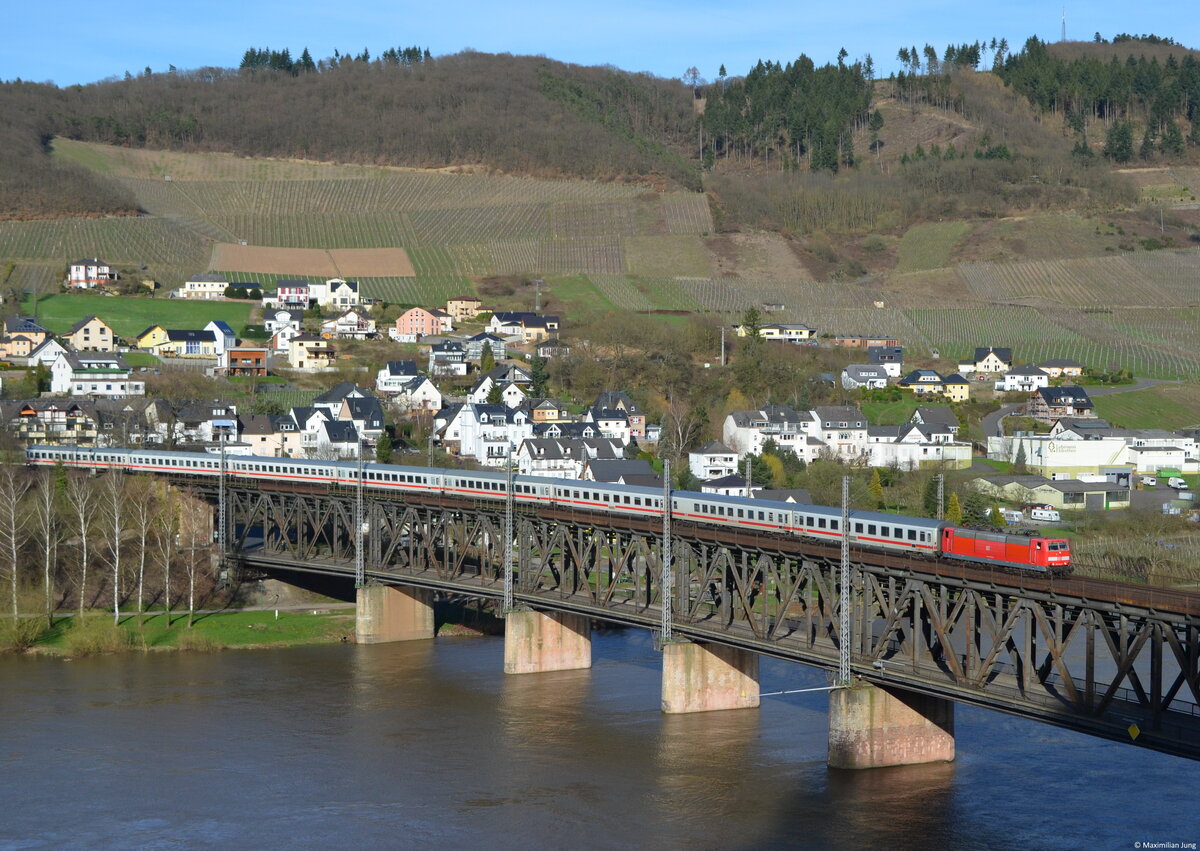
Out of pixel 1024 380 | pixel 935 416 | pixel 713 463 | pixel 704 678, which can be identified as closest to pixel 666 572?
pixel 704 678

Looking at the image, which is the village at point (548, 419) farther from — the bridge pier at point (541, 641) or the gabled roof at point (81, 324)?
the bridge pier at point (541, 641)

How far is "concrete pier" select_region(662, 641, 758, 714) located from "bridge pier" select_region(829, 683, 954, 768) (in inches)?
292

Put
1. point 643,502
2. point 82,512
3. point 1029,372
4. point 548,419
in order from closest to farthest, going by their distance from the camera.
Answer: point 643,502 → point 82,512 → point 548,419 → point 1029,372

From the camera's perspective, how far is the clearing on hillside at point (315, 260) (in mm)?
160875

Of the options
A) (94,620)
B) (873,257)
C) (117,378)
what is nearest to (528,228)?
(873,257)

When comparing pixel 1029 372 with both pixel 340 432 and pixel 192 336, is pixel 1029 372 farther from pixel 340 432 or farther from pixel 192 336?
pixel 192 336

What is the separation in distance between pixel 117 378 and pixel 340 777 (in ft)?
227

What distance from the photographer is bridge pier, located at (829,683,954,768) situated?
4172cm

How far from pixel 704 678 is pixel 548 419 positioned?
179 ft

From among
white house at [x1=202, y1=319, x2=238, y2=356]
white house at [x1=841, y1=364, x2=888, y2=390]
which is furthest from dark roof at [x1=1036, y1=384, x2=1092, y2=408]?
white house at [x1=202, y1=319, x2=238, y2=356]

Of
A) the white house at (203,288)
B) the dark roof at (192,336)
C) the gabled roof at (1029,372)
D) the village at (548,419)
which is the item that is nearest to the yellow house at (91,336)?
the village at (548,419)

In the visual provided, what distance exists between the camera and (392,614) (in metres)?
63.2

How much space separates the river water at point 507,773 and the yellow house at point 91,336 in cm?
6898

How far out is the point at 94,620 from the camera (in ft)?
202
